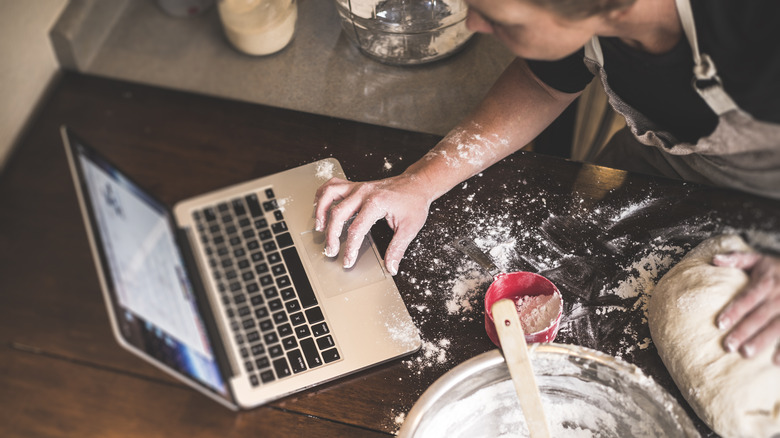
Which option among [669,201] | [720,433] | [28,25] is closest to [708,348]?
[720,433]

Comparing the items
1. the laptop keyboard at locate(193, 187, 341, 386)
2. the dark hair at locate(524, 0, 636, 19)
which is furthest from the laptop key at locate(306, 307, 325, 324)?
the dark hair at locate(524, 0, 636, 19)

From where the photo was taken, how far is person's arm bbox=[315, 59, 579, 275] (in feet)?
2.15

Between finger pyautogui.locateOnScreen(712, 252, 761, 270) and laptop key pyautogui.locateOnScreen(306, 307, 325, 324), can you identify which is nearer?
finger pyautogui.locateOnScreen(712, 252, 761, 270)

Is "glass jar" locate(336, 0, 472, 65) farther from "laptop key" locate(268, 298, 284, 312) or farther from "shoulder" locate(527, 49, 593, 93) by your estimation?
"laptop key" locate(268, 298, 284, 312)

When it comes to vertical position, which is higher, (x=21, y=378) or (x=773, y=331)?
(x=773, y=331)

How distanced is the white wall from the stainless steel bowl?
0.44 m

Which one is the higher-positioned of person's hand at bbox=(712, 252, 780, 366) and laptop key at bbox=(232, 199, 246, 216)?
person's hand at bbox=(712, 252, 780, 366)

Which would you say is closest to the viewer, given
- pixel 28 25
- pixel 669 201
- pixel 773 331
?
pixel 773 331

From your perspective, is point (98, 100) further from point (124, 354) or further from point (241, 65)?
point (124, 354)

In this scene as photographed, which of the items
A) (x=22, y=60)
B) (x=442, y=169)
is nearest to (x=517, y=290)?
(x=442, y=169)

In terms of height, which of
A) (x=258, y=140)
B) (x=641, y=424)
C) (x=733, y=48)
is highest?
(x=733, y=48)

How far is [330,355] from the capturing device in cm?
61

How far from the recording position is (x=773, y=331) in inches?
17.9

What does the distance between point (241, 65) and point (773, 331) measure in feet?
1.64
